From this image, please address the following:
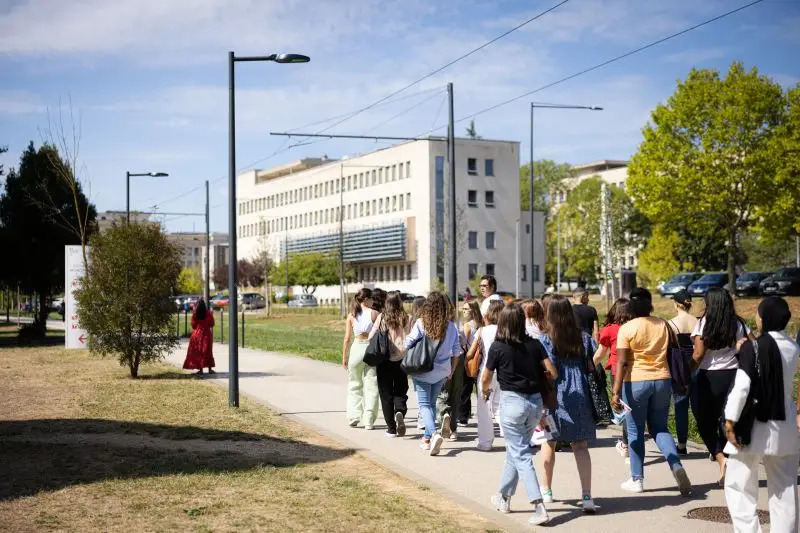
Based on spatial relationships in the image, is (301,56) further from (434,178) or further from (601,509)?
(434,178)

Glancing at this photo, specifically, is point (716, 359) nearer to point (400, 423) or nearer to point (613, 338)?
point (613, 338)

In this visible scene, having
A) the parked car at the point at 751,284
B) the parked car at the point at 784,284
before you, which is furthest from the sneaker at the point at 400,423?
the parked car at the point at 751,284

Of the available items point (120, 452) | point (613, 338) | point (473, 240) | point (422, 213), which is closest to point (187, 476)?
point (120, 452)

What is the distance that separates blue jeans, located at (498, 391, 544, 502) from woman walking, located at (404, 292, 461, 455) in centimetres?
329

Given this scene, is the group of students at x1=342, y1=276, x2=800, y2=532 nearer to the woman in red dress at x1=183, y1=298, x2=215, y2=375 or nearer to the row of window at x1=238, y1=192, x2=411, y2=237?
the woman in red dress at x1=183, y1=298, x2=215, y2=375

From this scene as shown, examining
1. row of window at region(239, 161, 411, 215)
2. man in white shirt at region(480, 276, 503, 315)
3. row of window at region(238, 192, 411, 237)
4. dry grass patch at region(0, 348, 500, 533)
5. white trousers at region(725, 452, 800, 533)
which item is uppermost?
row of window at region(239, 161, 411, 215)

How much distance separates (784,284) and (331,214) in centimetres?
6152

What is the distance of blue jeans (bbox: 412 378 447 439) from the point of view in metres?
12.0

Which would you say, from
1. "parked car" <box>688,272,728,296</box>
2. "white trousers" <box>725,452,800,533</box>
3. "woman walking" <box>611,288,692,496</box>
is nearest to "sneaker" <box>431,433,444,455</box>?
"woman walking" <box>611,288,692,496</box>

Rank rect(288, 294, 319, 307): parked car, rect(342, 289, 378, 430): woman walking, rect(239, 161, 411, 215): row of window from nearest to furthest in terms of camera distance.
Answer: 1. rect(342, 289, 378, 430): woman walking
2. rect(288, 294, 319, 307): parked car
3. rect(239, 161, 411, 215): row of window

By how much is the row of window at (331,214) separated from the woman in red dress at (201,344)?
70609 millimetres

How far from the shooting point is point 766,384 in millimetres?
6828

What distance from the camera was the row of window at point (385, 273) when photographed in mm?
99475

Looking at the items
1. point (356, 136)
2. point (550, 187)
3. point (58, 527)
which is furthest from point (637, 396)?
point (550, 187)
